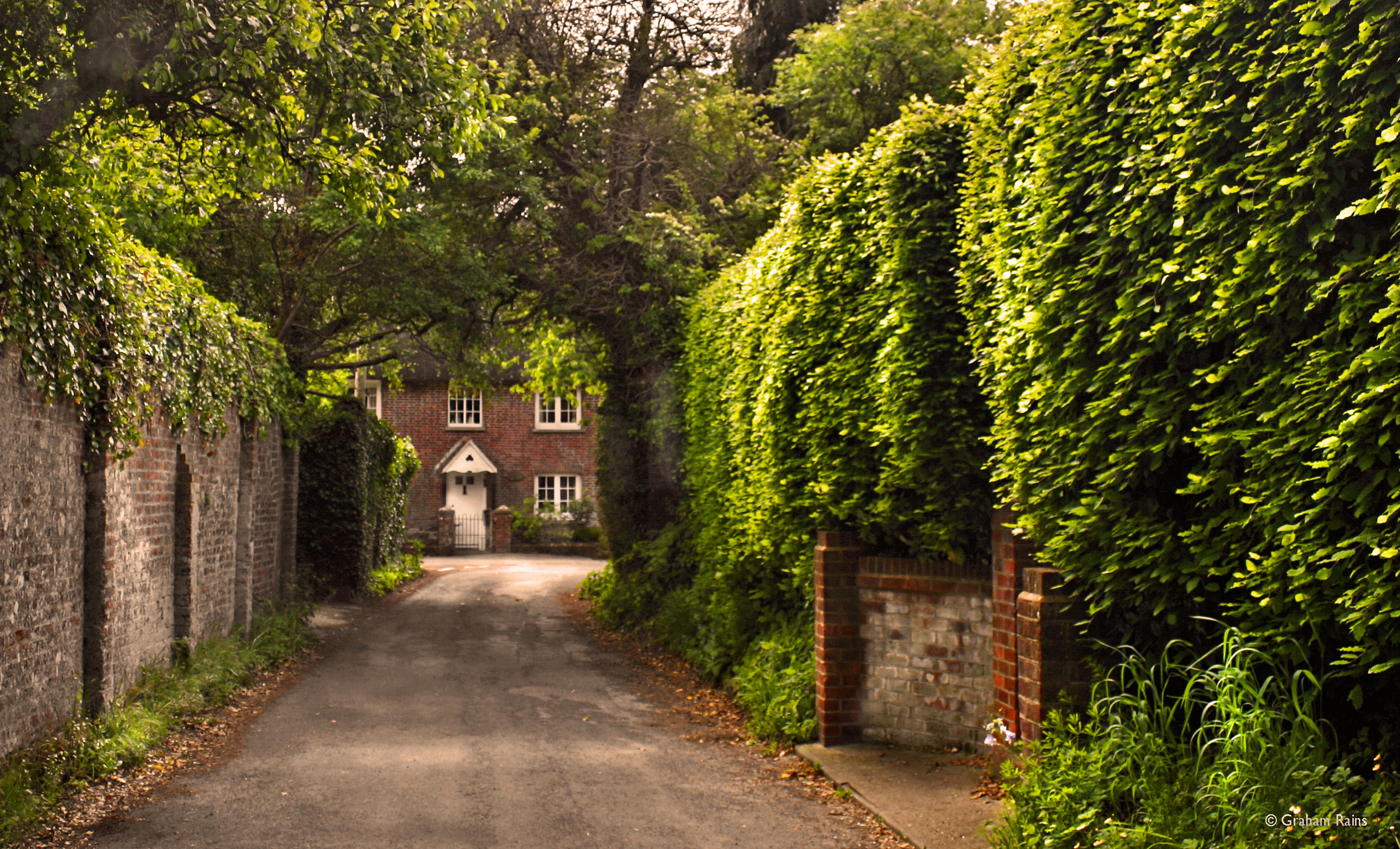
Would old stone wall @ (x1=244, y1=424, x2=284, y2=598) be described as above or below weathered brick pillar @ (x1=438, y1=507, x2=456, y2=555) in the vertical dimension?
above

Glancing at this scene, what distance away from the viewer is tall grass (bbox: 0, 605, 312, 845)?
574cm

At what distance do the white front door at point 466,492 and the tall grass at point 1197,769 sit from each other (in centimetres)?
3413

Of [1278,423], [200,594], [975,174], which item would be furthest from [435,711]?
[1278,423]

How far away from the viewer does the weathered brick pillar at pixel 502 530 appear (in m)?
34.1

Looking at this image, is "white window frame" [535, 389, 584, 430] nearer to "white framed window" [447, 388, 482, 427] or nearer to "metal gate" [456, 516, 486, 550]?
"white framed window" [447, 388, 482, 427]

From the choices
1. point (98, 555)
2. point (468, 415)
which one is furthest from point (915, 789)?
point (468, 415)

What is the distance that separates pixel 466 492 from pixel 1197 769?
35.6 metres

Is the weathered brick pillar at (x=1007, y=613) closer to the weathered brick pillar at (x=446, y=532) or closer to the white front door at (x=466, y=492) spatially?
the weathered brick pillar at (x=446, y=532)

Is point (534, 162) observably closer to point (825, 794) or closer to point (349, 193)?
point (349, 193)

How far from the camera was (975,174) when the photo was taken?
6016 mm

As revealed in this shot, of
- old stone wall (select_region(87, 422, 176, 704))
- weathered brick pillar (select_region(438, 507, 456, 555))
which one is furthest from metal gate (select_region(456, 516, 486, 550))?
old stone wall (select_region(87, 422, 176, 704))

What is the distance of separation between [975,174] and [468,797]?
4.94m

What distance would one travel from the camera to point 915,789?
20.8ft

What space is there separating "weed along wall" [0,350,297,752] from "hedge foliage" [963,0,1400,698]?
226 inches
